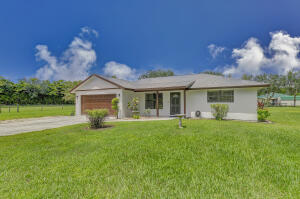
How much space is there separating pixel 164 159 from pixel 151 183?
3.35 ft

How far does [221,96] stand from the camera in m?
11.5

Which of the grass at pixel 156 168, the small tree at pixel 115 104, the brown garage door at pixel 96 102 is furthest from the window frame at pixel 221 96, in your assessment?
the brown garage door at pixel 96 102

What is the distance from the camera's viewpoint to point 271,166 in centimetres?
322

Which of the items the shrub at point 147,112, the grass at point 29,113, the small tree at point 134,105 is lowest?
the grass at point 29,113

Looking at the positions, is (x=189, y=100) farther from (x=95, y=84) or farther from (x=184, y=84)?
(x=95, y=84)

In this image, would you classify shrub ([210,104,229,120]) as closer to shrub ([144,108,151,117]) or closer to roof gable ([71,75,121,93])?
shrub ([144,108,151,117])

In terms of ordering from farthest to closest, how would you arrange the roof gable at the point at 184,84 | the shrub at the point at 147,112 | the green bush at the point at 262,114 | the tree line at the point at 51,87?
the tree line at the point at 51,87 < the shrub at the point at 147,112 < the roof gable at the point at 184,84 < the green bush at the point at 262,114

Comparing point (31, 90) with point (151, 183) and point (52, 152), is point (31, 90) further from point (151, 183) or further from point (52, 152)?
point (151, 183)

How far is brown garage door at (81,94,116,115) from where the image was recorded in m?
13.8

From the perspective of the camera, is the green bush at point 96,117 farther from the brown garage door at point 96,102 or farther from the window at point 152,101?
the window at point 152,101

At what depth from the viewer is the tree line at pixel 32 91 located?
26062mm

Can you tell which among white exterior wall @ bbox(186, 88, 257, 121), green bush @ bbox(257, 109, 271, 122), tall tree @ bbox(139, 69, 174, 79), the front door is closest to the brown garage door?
the front door

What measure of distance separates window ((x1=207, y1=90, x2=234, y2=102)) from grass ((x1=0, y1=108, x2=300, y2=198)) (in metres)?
6.40

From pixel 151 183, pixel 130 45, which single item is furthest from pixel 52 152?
pixel 130 45
